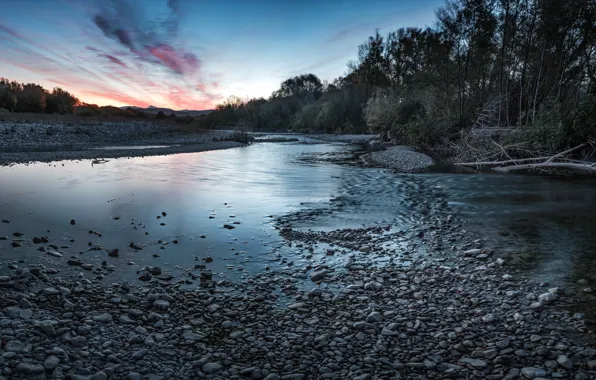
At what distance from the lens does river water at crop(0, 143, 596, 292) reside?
817 centimetres

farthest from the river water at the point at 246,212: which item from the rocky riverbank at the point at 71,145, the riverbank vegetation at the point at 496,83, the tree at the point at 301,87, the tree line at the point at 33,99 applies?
the tree at the point at 301,87

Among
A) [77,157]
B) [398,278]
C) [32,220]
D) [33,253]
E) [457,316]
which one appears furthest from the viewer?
[77,157]

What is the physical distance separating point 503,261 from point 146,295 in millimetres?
6861

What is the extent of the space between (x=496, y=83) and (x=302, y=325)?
40459 mm

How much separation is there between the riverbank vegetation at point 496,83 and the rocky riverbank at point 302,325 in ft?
60.6

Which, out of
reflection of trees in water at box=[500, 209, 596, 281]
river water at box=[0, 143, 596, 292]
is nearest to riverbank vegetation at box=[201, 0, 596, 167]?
river water at box=[0, 143, 596, 292]

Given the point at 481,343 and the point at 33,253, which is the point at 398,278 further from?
the point at 33,253

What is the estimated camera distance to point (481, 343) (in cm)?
475

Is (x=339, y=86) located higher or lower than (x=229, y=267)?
higher

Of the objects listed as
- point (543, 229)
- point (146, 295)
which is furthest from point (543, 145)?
point (146, 295)

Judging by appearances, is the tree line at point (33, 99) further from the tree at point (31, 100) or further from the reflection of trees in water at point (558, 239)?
the reflection of trees in water at point (558, 239)

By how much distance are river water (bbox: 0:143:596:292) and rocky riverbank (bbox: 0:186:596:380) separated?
3.03ft

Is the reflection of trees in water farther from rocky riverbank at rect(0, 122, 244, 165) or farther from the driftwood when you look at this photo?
rocky riverbank at rect(0, 122, 244, 165)

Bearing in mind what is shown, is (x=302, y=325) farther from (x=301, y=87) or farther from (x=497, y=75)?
(x=301, y=87)
